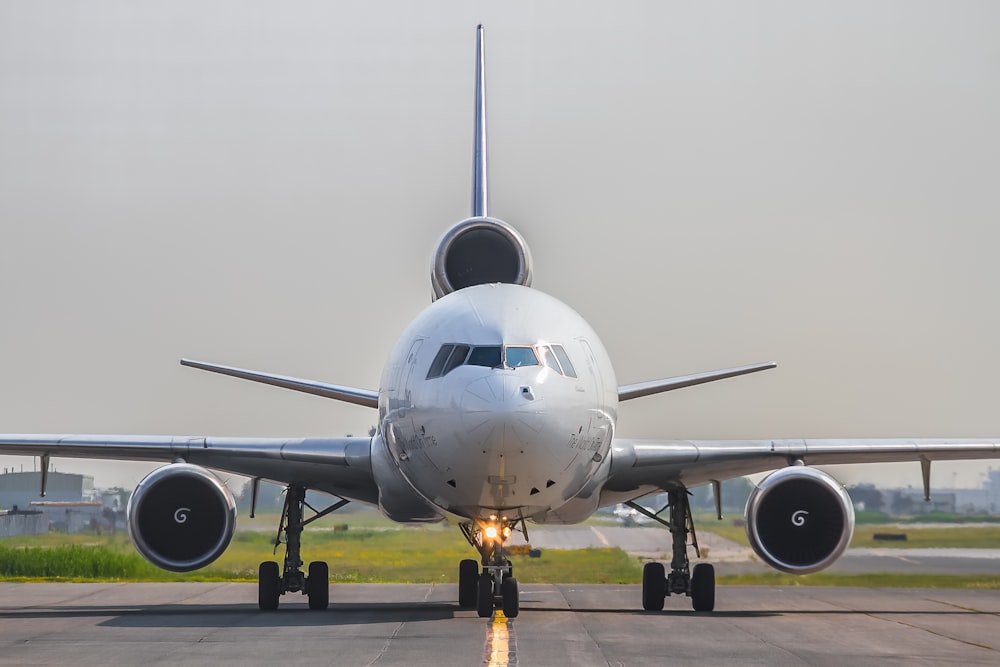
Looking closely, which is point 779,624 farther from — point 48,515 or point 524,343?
point 48,515

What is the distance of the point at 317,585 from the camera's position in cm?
1969

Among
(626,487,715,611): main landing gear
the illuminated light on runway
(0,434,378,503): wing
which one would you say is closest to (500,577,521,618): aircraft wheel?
the illuminated light on runway

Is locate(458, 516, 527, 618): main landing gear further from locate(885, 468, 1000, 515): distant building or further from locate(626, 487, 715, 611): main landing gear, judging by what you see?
locate(885, 468, 1000, 515): distant building

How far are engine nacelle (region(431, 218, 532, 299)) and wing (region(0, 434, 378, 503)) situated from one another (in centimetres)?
263

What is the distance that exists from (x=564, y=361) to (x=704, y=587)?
18.5ft

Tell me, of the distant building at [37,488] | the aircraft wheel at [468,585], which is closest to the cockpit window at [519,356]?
the aircraft wheel at [468,585]

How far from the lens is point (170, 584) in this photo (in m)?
27.9

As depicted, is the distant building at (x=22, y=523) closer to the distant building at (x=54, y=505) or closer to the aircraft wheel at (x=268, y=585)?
the distant building at (x=54, y=505)

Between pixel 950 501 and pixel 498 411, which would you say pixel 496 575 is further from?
pixel 950 501

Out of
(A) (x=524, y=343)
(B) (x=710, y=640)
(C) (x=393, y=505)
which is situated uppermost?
(A) (x=524, y=343)

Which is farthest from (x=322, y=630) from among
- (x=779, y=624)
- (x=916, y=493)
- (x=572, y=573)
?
(x=916, y=493)

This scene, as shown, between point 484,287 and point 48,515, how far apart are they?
17.4m

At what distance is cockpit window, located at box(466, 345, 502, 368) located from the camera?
47.9 ft

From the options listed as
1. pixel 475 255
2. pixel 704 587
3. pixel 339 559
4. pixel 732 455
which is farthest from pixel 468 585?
pixel 339 559
